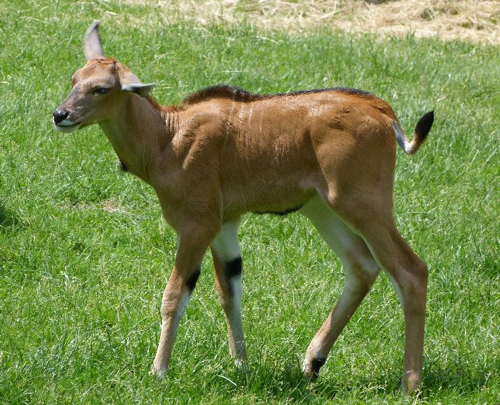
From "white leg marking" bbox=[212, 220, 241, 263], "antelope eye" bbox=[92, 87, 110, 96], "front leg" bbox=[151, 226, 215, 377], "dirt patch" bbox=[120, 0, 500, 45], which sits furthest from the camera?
"dirt patch" bbox=[120, 0, 500, 45]

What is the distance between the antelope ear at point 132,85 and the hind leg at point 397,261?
53.1 inches

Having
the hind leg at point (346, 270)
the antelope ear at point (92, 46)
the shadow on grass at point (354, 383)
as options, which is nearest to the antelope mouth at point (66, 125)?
the antelope ear at point (92, 46)

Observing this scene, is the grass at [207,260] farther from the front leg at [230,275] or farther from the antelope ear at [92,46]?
the antelope ear at [92,46]

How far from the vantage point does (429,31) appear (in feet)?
51.5

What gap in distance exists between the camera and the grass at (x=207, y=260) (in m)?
6.54

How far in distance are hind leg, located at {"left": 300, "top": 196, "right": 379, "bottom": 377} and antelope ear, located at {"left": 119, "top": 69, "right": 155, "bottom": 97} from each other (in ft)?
4.50

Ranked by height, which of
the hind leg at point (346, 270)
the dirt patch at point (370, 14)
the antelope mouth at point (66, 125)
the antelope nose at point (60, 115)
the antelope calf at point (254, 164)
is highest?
the antelope nose at point (60, 115)

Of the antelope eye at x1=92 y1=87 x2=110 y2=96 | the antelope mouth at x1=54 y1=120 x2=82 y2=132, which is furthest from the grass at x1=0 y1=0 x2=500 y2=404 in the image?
the antelope eye at x1=92 y1=87 x2=110 y2=96

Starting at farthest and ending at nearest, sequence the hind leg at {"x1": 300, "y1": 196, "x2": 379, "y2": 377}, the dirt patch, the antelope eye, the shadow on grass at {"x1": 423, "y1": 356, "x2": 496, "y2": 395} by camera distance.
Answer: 1. the dirt patch
2. the hind leg at {"x1": 300, "y1": 196, "x2": 379, "y2": 377}
3. the shadow on grass at {"x1": 423, "y1": 356, "x2": 496, "y2": 395}
4. the antelope eye

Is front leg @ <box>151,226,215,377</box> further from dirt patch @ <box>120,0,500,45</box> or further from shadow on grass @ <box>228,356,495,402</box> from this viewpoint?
dirt patch @ <box>120,0,500,45</box>

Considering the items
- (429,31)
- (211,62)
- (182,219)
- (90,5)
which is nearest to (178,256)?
(182,219)

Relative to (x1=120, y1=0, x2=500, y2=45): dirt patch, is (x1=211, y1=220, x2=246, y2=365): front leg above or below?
above

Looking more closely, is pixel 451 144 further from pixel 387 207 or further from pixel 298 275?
pixel 387 207

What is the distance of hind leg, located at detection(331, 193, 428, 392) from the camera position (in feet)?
21.2
